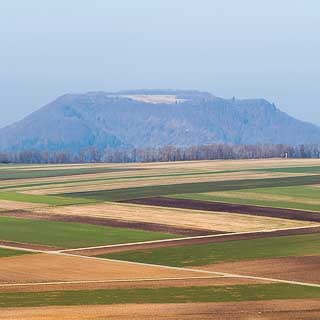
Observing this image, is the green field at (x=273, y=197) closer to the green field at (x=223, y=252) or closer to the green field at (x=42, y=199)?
the green field at (x=42, y=199)

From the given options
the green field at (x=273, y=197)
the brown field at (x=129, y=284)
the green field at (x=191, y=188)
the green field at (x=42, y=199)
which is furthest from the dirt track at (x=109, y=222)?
the brown field at (x=129, y=284)

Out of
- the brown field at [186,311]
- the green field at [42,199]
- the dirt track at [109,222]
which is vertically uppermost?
the green field at [42,199]

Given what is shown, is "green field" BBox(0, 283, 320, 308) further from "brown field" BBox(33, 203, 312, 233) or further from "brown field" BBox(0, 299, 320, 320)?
"brown field" BBox(33, 203, 312, 233)

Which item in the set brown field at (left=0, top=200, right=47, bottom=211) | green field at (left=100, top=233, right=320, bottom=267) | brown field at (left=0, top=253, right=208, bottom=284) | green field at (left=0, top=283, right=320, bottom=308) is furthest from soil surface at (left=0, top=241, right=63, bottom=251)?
brown field at (left=0, top=200, right=47, bottom=211)

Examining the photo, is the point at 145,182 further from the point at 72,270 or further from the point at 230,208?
the point at 72,270

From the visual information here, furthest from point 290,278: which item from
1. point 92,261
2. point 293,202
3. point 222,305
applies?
point 293,202

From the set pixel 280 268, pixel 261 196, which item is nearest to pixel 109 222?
pixel 261 196

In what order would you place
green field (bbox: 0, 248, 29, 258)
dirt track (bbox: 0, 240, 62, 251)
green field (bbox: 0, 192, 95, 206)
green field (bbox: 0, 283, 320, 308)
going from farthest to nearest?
1. green field (bbox: 0, 192, 95, 206)
2. dirt track (bbox: 0, 240, 62, 251)
3. green field (bbox: 0, 248, 29, 258)
4. green field (bbox: 0, 283, 320, 308)
